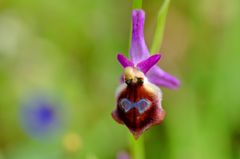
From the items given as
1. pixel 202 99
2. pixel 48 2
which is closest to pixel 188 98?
pixel 202 99

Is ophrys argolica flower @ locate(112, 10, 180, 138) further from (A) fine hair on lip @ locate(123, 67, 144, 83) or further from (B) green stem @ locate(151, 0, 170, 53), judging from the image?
(B) green stem @ locate(151, 0, 170, 53)

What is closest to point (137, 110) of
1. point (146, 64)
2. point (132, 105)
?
point (132, 105)

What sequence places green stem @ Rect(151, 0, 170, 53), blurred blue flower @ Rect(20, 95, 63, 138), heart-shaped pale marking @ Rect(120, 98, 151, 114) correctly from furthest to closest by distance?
blurred blue flower @ Rect(20, 95, 63, 138) < green stem @ Rect(151, 0, 170, 53) < heart-shaped pale marking @ Rect(120, 98, 151, 114)

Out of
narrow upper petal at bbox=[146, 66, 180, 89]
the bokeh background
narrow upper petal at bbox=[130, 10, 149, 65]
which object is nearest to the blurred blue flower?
the bokeh background

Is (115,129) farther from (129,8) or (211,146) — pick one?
(129,8)

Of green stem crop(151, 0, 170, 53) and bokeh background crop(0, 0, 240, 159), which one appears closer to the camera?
green stem crop(151, 0, 170, 53)

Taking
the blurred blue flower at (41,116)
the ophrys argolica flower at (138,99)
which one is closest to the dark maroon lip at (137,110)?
the ophrys argolica flower at (138,99)

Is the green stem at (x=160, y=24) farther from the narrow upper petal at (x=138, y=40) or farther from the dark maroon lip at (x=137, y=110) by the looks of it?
the dark maroon lip at (x=137, y=110)
